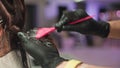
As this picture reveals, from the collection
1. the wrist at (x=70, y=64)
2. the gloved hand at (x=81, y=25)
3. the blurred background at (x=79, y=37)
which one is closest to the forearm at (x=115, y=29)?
the gloved hand at (x=81, y=25)

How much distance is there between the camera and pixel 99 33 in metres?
1.53

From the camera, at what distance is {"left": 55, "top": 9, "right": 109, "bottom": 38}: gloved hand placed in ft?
4.41

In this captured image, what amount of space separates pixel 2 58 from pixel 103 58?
3.22 meters

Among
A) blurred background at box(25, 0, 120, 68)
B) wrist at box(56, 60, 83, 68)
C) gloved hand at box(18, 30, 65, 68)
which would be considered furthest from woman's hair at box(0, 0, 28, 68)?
blurred background at box(25, 0, 120, 68)

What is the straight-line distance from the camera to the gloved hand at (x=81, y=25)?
1.35 metres

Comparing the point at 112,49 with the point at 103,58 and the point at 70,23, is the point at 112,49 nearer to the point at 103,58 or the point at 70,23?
the point at 103,58

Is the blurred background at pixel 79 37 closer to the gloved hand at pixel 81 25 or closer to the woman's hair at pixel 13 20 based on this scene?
the gloved hand at pixel 81 25

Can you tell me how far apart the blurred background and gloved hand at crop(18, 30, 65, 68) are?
266 centimetres

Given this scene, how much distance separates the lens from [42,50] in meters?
1.12

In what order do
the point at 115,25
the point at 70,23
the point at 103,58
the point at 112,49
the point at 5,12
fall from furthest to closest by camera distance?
the point at 112,49
the point at 103,58
the point at 115,25
the point at 70,23
the point at 5,12

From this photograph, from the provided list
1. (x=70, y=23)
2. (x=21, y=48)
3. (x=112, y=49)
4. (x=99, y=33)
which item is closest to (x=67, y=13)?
(x=70, y=23)

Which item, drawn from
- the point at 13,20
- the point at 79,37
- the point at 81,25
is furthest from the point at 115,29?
the point at 79,37

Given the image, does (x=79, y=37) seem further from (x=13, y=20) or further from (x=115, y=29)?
(x=13, y=20)

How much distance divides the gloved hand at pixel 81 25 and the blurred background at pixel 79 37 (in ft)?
7.50
